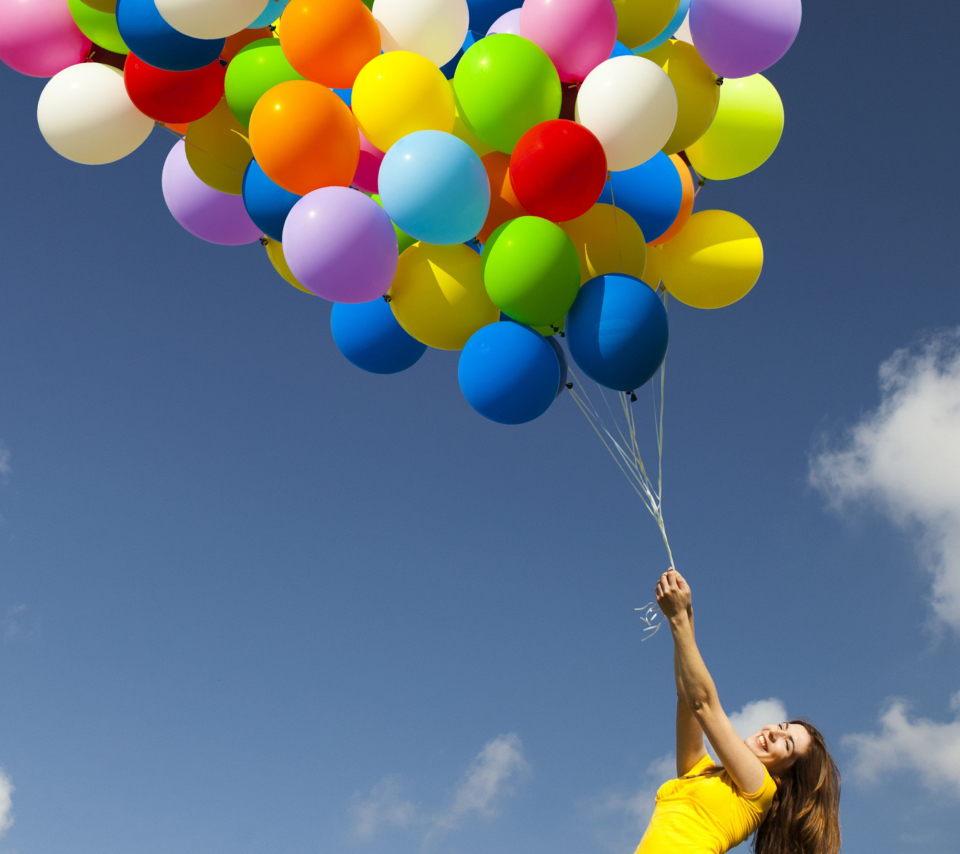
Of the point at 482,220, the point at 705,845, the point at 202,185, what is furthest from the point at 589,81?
the point at 705,845

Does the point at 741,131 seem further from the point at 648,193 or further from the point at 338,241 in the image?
the point at 338,241

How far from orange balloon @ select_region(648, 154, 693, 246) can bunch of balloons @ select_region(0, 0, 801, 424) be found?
0.04ft

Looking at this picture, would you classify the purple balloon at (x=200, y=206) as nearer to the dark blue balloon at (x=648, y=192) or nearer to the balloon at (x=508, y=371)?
the balloon at (x=508, y=371)

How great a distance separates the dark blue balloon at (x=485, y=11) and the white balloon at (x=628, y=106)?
2.77ft

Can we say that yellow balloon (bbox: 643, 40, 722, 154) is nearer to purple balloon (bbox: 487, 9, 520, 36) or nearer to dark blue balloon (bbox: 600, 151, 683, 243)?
dark blue balloon (bbox: 600, 151, 683, 243)

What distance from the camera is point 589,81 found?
4.36 metres

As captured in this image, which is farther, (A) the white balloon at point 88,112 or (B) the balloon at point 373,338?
(B) the balloon at point 373,338

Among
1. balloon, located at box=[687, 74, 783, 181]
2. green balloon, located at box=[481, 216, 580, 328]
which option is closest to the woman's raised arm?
green balloon, located at box=[481, 216, 580, 328]

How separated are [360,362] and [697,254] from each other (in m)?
1.95

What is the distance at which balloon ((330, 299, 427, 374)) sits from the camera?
499 cm

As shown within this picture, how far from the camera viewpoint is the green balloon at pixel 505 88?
4.14 meters

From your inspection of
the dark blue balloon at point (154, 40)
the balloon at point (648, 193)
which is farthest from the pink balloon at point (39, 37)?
the balloon at point (648, 193)

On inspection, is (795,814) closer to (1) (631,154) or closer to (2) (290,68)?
(1) (631,154)

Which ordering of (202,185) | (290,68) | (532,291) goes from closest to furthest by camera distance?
1. (532,291)
2. (290,68)
3. (202,185)
